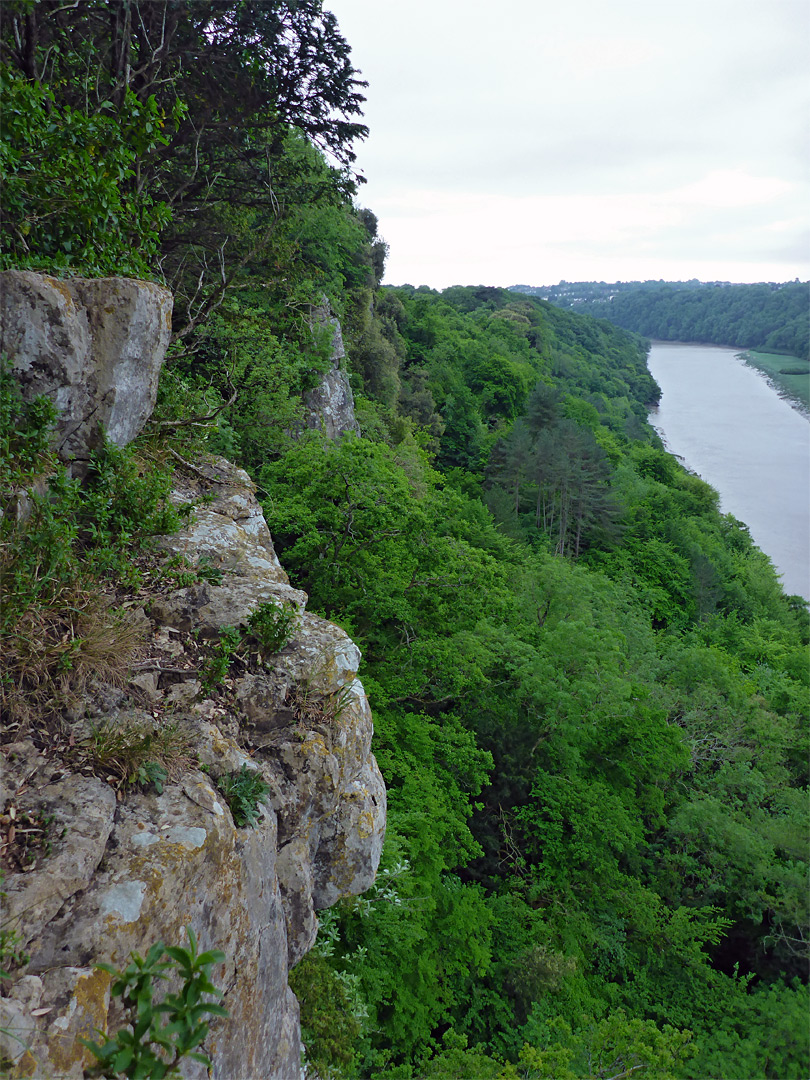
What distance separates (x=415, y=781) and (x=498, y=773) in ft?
15.6

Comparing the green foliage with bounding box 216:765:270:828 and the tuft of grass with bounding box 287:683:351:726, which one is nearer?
the green foliage with bounding box 216:765:270:828

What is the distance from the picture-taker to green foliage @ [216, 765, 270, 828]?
4.34 metres

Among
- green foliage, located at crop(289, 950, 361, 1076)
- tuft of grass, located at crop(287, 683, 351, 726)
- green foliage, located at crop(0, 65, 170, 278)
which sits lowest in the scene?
green foliage, located at crop(289, 950, 361, 1076)

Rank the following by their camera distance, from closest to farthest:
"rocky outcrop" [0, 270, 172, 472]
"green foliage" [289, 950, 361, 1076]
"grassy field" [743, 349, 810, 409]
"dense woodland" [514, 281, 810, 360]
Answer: "rocky outcrop" [0, 270, 172, 472] < "green foliage" [289, 950, 361, 1076] < "grassy field" [743, 349, 810, 409] < "dense woodland" [514, 281, 810, 360]

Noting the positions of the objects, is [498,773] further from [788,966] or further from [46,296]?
[46,296]

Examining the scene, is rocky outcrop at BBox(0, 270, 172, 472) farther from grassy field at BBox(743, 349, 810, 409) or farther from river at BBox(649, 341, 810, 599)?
grassy field at BBox(743, 349, 810, 409)

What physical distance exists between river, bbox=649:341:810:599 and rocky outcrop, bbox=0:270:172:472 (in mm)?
52698

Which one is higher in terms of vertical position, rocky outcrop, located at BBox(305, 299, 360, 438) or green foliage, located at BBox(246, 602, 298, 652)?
rocky outcrop, located at BBox(305, 299, 360, 438)

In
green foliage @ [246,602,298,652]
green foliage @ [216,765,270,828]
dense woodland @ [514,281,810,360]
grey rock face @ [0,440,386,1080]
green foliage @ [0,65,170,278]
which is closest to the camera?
grey rock face @ [0,440,386,1080]

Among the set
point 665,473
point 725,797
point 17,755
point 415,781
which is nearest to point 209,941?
point 17,755

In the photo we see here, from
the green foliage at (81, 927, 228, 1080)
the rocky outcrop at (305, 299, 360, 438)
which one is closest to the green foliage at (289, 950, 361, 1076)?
the green foliage at (81, 927, 228, 1080)

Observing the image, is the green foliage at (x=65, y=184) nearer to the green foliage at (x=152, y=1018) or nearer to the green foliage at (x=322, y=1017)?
the green foliage at (x=152, y=1018)

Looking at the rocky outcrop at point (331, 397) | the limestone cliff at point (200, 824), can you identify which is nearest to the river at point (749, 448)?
the rocky outcrop at point (331, 397)

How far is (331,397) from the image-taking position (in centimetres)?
1970
